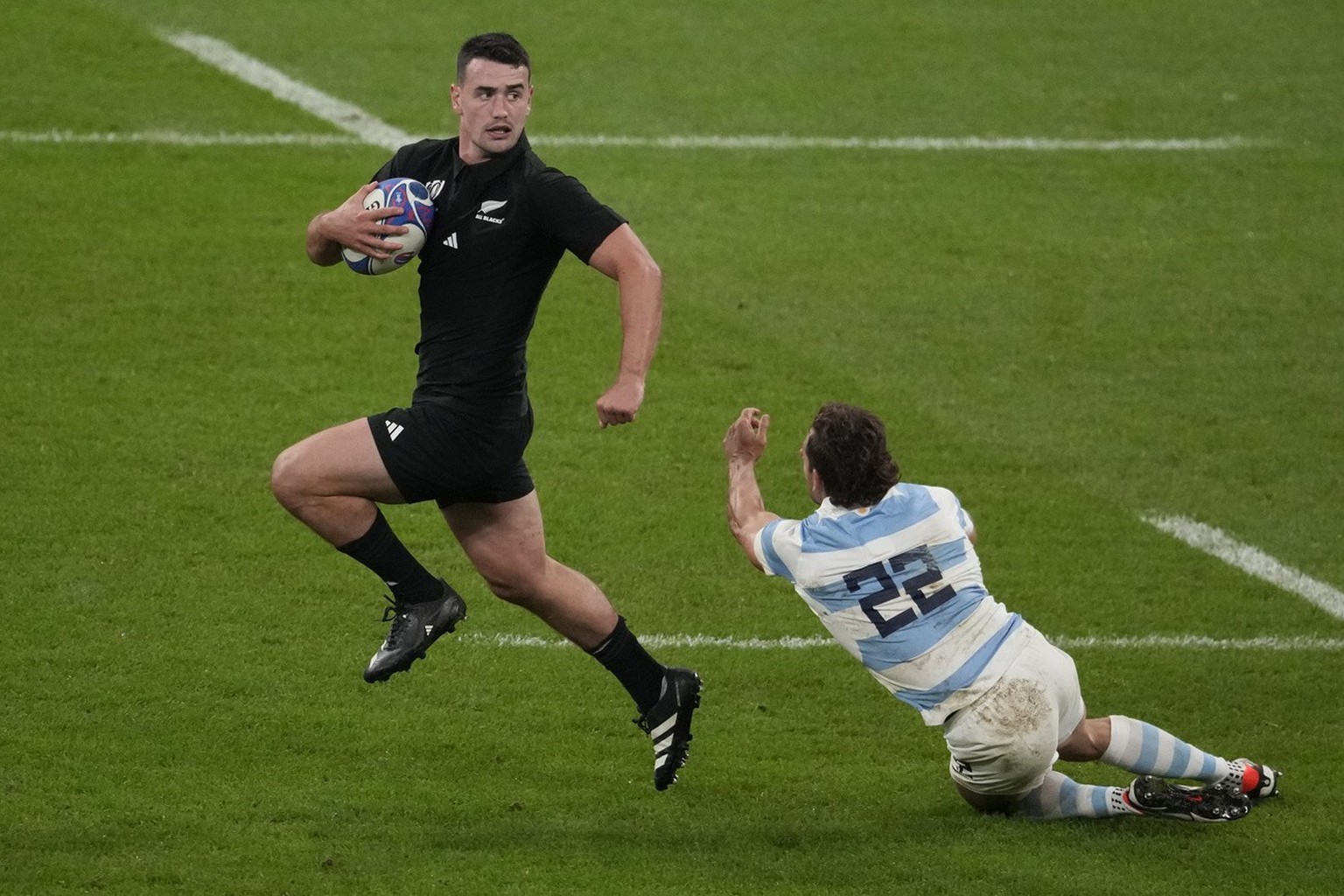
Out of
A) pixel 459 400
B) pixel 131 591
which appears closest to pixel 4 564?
pixel 131 591

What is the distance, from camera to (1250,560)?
9.41 metres

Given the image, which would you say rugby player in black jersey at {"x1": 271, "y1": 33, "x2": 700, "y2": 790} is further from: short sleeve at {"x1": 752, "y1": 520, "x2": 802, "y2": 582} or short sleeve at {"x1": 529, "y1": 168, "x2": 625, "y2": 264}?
short sleeve at {"x1": 752, "y1": 520, "x2": 802, "y2": 582}

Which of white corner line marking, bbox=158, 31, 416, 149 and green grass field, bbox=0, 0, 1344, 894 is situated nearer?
green grass field, bbox=0, 0, 1344, 894

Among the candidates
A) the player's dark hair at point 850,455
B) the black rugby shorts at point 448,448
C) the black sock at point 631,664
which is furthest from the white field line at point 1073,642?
the player's dark hair at point 850,455

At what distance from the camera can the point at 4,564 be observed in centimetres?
876

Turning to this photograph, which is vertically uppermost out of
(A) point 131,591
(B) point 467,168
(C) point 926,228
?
(B) point 467,168

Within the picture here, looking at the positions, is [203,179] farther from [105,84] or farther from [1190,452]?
[1190,452]

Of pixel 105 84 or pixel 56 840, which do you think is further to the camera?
pixel 105 84

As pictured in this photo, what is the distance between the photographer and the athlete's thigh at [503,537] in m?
6.86

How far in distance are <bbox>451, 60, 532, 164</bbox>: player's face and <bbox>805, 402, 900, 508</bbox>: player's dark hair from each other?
4.68ft

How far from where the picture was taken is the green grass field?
6750 mm

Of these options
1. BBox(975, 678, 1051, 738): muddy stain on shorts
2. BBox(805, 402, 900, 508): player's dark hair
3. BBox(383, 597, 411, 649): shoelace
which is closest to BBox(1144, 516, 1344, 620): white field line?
BBox(975, 678, 1051, 738): muddy stain on shorts

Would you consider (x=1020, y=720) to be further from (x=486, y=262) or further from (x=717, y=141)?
(x=717, y=141)

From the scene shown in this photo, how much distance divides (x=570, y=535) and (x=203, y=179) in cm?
538
